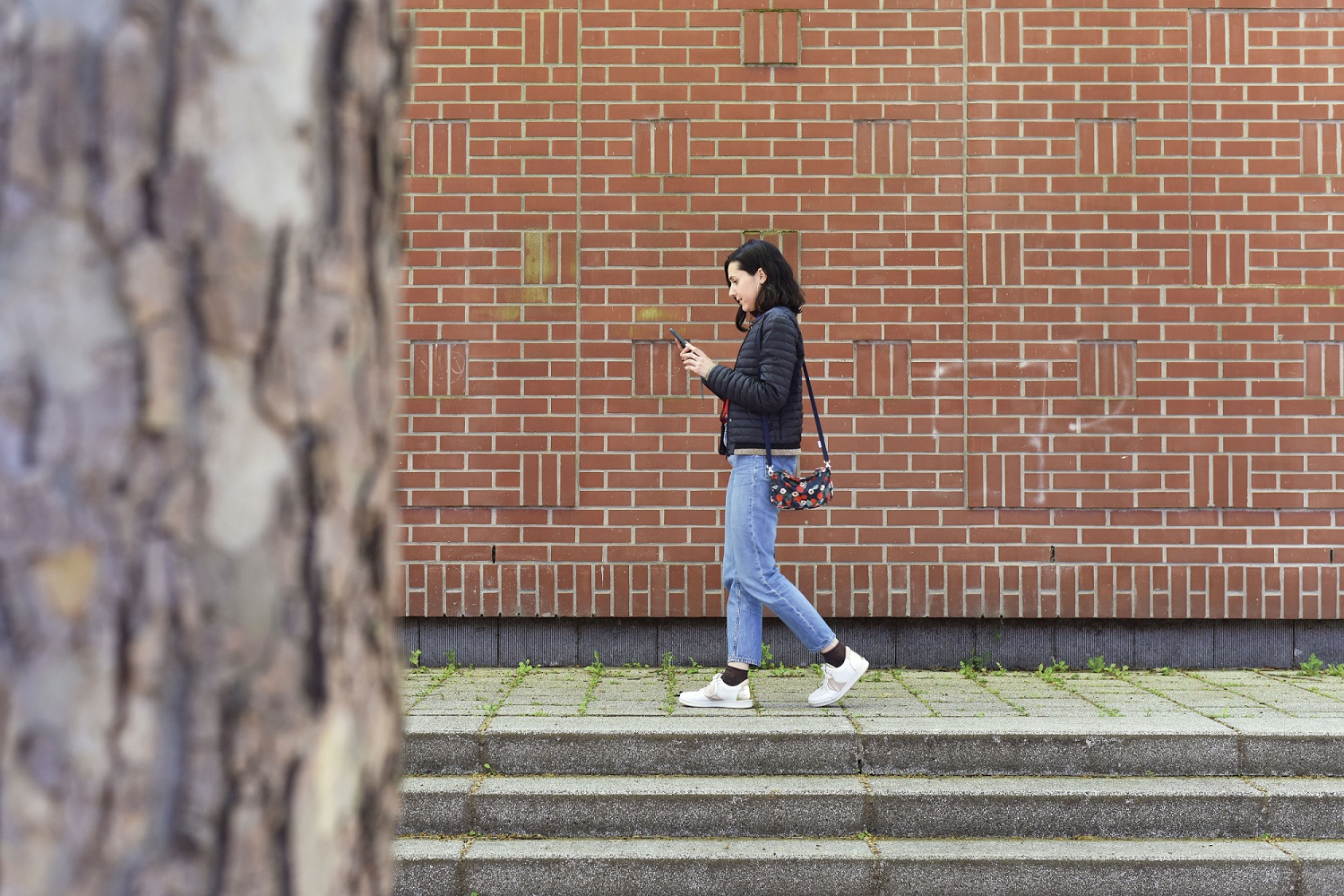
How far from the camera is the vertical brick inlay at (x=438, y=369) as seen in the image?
18.7ft

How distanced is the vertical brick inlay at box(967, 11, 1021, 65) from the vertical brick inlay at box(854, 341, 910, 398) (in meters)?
1.56

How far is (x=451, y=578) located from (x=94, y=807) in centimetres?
498

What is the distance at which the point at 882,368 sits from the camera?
5660 mm

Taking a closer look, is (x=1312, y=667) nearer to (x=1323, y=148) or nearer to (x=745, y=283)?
(x=1323, y=148)

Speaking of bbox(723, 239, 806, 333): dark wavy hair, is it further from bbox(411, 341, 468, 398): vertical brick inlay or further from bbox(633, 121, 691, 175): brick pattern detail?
bbox(411, 341, 468, 398): vertical brick inlay

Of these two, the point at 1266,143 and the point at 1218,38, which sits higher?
the point at 1218,38

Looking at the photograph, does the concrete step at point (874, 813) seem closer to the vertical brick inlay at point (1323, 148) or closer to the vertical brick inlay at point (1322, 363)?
the vertical brick inlay at point (1322, 363)

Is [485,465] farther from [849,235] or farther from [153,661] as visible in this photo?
[153,661]

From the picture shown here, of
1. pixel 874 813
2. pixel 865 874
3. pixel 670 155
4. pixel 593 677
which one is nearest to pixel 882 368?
pixel 670 155

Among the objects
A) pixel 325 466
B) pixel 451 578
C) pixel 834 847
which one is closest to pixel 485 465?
pixel 451 578

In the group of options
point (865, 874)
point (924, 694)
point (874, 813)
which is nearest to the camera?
point (865, 874)

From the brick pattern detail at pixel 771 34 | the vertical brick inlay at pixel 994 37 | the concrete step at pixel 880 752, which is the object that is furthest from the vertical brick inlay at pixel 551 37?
the concrete step at pixel 880 752

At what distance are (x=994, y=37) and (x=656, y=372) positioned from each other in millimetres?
2477

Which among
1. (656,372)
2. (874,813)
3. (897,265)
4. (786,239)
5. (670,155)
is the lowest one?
(874,813)
